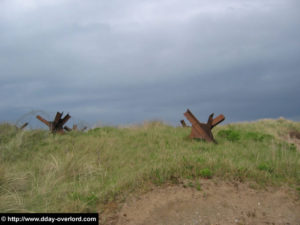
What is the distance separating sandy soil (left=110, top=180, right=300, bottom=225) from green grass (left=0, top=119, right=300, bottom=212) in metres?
0.28

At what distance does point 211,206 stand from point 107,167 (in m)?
3.02

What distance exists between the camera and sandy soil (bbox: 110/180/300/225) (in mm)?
4676

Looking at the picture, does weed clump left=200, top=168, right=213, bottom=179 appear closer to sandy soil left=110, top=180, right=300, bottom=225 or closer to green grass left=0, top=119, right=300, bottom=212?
green grass left=0, top=119, right=300, bottom=212

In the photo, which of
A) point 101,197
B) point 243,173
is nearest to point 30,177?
point 101,197

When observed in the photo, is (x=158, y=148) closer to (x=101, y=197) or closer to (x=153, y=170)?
(x=153, y=170)

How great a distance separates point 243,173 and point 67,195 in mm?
3478

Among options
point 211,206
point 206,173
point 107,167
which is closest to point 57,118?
point 107,167

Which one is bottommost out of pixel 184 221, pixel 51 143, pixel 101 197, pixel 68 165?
pixel 184 221

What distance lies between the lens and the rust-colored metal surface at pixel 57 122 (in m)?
11.5

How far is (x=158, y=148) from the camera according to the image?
8.70 m

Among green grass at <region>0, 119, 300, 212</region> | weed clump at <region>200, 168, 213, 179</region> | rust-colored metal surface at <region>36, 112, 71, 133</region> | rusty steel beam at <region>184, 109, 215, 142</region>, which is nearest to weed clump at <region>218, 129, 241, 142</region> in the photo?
green grass at <region>0, 119, 300, 212</region>

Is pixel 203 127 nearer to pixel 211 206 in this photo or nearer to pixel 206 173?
pixel 206 173

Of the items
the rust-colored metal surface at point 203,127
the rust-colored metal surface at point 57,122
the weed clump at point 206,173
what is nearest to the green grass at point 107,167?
the weed clump at point 206,173

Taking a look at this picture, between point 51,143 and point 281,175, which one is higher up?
point 51,143
